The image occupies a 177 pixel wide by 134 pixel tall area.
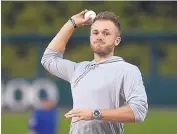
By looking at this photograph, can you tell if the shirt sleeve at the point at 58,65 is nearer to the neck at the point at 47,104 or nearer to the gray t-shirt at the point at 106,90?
the gray t-shirt at the point at 106,90

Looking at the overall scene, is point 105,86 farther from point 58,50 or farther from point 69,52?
point 69,52

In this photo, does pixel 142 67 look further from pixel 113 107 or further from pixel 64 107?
pixel 113 107

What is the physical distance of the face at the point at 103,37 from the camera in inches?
217

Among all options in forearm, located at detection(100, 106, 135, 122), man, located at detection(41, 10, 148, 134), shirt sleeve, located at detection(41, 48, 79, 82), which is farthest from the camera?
shirt sleeve, located at detection(41, 48, 79, 82)

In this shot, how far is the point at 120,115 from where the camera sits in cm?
524

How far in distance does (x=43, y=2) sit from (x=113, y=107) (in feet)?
80.3

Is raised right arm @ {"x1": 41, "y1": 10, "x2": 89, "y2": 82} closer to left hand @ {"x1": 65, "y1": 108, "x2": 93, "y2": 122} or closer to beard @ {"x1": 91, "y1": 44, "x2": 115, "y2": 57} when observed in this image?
beard @ {"x1": 91, "y1": 44, "x2": 115, "y2": 57}

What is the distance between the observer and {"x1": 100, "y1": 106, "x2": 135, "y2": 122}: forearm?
5.24 metres

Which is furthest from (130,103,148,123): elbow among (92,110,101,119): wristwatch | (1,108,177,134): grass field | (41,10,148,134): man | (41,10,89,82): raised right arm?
(1,108,177,134): grass field

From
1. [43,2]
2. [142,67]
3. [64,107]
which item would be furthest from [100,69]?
[43,2]

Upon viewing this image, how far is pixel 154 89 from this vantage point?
23.8m

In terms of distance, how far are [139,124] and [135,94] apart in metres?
13.7

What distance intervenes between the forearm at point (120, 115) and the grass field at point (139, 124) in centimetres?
1157

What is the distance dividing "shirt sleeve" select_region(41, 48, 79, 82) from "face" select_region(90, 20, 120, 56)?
35 cm
